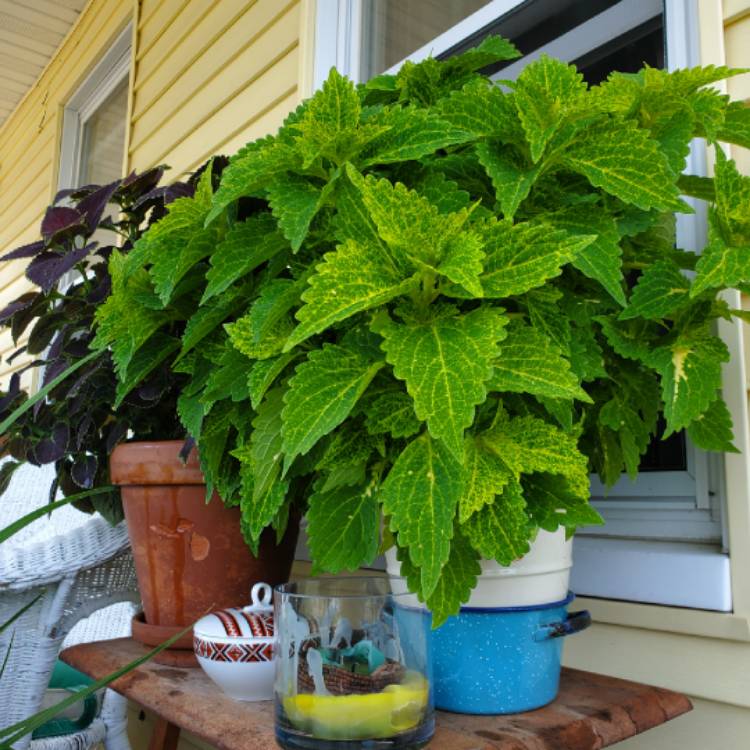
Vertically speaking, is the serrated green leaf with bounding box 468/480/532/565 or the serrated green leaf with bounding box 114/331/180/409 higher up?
the serrated green leaf with bounding box 114/331/180/409

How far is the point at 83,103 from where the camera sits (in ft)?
11.9

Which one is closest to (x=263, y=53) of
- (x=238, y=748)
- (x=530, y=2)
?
(x=530, y=2)

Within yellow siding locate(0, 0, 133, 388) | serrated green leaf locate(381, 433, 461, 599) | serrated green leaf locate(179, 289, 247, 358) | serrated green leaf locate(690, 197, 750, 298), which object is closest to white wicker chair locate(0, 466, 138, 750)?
serrated green leaf locate(179, 289, 247, 358)

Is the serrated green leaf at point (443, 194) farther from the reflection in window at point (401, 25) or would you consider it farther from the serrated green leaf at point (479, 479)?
the reflection in window at point (401, 25)

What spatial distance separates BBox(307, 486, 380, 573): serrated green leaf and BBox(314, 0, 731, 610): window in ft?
1.30

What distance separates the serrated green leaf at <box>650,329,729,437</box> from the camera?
679mm

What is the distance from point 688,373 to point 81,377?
818mm

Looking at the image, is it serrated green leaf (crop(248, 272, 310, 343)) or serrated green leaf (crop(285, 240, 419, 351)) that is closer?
serrated green leaf (crop(285, 240, 419, 351))

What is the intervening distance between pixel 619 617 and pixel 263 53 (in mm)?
1561

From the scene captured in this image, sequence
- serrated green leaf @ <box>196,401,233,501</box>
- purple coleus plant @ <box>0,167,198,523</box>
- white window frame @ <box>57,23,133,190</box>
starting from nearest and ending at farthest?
serrated green leaf @ <box>196,401,233,501</box> → purple coleus plant @ <box>0,167,198,523</box> → white window frame @ <box>57,23,133,190</box>


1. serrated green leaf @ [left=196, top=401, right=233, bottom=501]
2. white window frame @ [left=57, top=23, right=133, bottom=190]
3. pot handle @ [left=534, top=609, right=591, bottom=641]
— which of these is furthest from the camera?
white window frame @ [left=57, top=23, right=133, bottom=190]

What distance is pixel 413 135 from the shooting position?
2.18 ft

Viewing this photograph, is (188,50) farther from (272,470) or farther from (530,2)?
(272,470)

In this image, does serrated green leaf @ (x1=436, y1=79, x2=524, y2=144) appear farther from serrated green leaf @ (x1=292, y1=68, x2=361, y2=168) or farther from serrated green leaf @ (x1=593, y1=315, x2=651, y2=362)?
serrated green leaf @ (x1=593, y1=315, x2=651, y2=362)
